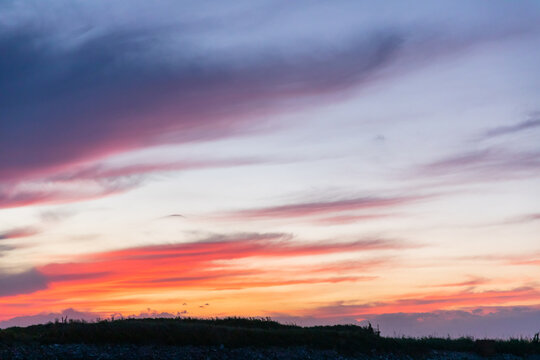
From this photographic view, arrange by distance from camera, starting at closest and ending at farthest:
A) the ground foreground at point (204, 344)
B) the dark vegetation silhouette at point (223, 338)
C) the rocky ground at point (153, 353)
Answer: the rocky ground at point (153, 353), the ground foreground at point (204, 344), the dark vegetation silhouette at point (223, 338)

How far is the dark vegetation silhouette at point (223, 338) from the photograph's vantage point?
47.1m

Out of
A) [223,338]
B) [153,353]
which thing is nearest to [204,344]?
[223,338]

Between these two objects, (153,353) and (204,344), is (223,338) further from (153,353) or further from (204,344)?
(153,353)

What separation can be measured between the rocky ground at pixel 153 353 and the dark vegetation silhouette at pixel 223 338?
1115 mm

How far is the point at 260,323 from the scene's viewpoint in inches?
2345

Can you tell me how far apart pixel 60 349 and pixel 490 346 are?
1370 inches

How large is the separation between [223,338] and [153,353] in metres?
5.83

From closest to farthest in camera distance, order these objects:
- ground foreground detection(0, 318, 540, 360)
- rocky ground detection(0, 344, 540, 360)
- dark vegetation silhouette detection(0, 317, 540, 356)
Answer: rocky ground detection(0, 344, 540, 360)
ground foreground detection(0, 318, 540, 360)
dark vegetation silhouette detection(0, 317, 540, 356)


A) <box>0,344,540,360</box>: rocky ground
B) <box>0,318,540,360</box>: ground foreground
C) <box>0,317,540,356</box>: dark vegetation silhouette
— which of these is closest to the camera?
<box>0,344,540,360</box>: rocky ground

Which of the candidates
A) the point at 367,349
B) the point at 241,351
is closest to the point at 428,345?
the point at 367,349

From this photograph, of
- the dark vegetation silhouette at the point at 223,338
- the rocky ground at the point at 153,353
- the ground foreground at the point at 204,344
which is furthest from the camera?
the dark vegetation silhouette at the point at 223,338

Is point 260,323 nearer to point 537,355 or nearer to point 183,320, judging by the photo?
point 183,320

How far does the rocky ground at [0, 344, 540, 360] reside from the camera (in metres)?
42.9

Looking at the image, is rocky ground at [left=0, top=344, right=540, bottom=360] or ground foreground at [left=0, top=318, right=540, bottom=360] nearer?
rocky ground at [left=0, top=344, right=540, bottom=360]
